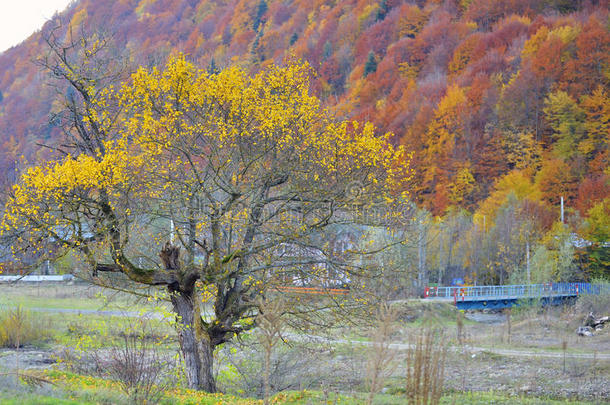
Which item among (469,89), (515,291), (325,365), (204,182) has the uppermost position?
(469,89)

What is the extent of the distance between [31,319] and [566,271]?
36.1 metres

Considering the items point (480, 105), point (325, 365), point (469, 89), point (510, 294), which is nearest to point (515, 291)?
Result: point (510, 294)

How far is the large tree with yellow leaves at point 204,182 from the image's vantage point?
12570 mm

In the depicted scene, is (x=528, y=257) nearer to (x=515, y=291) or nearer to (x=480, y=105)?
(x=515, y=291)

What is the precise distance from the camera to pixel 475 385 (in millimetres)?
19734

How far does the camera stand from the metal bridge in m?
38.4

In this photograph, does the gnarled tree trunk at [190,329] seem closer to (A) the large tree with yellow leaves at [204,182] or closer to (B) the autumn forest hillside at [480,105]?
(A) the large tree with yellow leaves at [204,182]

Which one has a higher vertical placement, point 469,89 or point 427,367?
point 469,89

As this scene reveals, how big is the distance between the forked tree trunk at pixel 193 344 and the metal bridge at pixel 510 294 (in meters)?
26.2

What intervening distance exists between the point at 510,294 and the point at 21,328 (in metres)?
32.1

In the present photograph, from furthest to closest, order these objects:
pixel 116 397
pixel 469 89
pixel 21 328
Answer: pixel 469 89 < pixel 21 328 < pixel 116 397

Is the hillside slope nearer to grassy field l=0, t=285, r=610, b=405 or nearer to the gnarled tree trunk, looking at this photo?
the gnarled tree trunk

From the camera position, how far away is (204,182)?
12930mm

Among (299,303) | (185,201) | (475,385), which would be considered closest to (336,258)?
(299,303)
